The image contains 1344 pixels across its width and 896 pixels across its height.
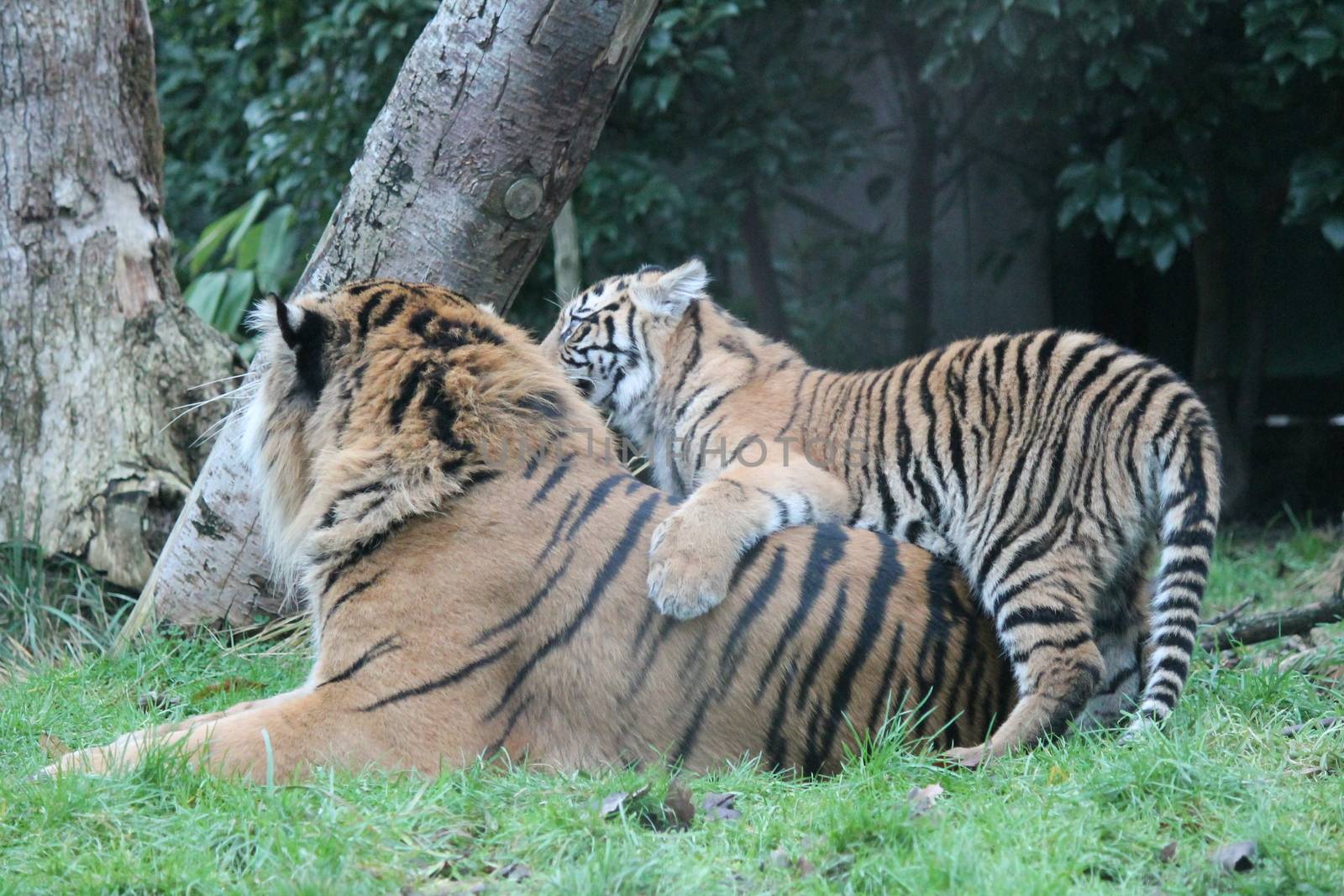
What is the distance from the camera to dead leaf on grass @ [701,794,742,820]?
283cm

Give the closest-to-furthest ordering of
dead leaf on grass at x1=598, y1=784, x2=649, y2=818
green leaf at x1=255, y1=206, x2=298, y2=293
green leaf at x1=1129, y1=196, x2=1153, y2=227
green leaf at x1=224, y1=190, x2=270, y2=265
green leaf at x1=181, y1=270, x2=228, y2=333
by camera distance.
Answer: dead leaf on grass at x1=598, y1=784, x2=649, y2=818, green leaf at x1=1129, y1=196, x2=1153, y2=227, green leaf at x1=181, y1=270, x2=228, y2=333, green leaf at x1=255, y1=206, x2=298, y2=293, green leaf at x1=224, y1=190, x2=270, y2=265

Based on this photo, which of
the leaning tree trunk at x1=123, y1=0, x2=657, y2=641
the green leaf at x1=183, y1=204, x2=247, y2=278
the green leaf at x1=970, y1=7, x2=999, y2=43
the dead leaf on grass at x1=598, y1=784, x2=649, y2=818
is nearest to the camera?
the dead leaf on grass at x1=598, y1=784, x2=649, y2=818

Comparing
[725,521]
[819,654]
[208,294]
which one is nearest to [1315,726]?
[819,654]

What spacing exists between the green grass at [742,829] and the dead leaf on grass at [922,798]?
0.04m

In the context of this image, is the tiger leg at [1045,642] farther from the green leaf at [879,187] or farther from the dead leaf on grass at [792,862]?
the green leaf at [879,187]

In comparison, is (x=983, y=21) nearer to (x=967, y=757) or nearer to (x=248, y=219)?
(x=967, y=757)

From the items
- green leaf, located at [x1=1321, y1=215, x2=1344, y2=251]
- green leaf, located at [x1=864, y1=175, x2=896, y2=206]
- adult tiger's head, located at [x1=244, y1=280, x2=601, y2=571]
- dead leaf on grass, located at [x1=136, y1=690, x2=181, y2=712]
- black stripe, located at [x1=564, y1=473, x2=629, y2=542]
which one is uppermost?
green leaf, located at [x1=864, y1=175, x2=896, y2=206]

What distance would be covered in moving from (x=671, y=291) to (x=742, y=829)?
8.40ft

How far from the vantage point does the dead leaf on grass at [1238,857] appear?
2527 mm

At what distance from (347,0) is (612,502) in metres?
4.35

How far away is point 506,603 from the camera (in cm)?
317

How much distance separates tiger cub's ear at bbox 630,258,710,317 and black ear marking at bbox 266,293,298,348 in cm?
174

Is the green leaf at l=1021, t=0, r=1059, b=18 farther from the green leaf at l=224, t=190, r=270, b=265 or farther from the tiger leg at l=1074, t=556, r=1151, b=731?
the green leaf at l=224, t=190, r=270, b=265

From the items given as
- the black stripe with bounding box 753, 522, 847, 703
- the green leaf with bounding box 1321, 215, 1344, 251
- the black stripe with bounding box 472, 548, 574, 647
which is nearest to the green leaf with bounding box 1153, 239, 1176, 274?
the green leaf with bounding box 1321, 215, 1344, 251
